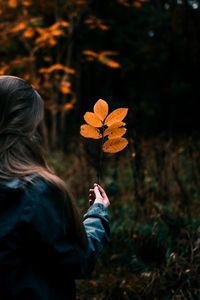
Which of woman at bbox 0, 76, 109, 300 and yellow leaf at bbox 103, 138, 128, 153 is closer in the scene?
woman at bbox 0, 76, 109, 300

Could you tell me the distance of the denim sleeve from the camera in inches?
55.3

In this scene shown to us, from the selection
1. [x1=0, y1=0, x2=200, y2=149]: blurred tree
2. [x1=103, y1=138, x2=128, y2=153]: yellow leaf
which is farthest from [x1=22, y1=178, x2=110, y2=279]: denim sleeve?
[x1=0, y1=0, x2=200, y2=149]: blurred tree

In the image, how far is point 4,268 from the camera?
1.40 m

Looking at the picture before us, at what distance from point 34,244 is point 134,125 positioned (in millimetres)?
3142

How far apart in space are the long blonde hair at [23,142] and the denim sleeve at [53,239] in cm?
3

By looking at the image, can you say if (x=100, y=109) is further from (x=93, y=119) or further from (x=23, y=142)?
(x=23, y=142)

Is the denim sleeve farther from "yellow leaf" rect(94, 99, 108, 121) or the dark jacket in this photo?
"yellow leaf" rect(94, 99, 108, 121)

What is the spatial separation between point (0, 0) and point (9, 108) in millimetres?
6225

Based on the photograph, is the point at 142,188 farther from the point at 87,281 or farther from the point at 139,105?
the point at 139,105

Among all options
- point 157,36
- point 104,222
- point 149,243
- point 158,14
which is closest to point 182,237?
point 149,243

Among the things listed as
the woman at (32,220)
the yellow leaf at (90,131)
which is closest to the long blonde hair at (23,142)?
the woman at (32,220)

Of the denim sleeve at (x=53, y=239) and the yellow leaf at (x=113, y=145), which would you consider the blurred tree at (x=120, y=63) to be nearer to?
the yellow leaf at (x=113, y=145)

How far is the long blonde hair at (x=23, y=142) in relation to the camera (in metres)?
1.47

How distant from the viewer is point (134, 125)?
450cm
